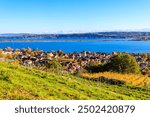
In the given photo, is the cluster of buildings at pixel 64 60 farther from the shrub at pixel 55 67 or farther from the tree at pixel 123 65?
the tree at pixel 123 65

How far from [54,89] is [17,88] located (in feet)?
5.31

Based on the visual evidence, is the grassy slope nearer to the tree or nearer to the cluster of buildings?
the tree

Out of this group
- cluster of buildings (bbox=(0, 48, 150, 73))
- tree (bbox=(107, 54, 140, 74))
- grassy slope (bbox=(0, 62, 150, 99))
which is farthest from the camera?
cluster of buildings (bbox=(0, 48, 150, 73))

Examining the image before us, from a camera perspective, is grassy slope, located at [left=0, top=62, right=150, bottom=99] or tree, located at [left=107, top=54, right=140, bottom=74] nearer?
grassy slope, located at [left=0, top=62, right=150, bottom=99]

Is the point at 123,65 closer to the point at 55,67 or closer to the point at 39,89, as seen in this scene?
the point at 55,67

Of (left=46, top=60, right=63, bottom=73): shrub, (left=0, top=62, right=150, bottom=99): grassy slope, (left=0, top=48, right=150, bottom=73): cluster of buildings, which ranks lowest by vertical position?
(left=0, top=48, right=150, bottom=73): cluster of buildings

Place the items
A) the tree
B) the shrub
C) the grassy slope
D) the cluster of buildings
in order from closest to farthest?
the grassy slope < the shrub < the tree < the cluster of buildings

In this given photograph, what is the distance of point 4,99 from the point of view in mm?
8734

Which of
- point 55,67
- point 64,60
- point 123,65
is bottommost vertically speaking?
point 64,60

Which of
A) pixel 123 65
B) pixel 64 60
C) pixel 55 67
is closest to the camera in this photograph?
pixel 123 65

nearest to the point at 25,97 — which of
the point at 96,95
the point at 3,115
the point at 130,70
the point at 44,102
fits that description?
the point at 44,102

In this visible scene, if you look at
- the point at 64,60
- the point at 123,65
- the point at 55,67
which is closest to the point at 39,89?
the point at 123,65

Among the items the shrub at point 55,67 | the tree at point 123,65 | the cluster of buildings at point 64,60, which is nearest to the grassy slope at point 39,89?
the shrub at point 55,67

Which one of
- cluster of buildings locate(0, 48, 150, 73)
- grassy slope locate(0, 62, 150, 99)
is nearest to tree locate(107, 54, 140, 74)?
cluster of buildings locate(0, 48, 150, 73)
